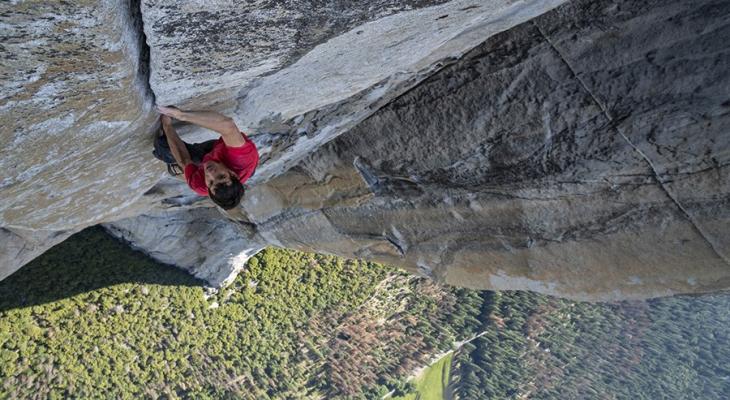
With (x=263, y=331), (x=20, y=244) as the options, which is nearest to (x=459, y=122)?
(x=20, y=244)

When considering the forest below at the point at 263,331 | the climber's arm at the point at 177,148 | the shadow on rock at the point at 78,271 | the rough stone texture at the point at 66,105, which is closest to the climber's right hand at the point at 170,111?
the rough stone texture at the point at 66,105

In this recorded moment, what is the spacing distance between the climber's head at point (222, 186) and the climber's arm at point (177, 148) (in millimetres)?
482

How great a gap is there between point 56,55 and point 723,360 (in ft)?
156

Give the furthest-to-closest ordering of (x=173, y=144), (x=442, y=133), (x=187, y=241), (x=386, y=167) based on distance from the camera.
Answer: (x=187, y=241)
(x=386, y=167)
(x=442, y=133)
(x=173, y=144)

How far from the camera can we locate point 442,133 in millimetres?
5434

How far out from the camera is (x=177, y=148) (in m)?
4.40

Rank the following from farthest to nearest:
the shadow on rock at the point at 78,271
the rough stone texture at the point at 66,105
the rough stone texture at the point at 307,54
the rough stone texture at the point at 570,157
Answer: the shadow on rock at the point at 78,271 → the rough stone texture at the point at 570,157 → the rough stone texture at the point at 307,54 → the rough stone texture at the point at 66,105

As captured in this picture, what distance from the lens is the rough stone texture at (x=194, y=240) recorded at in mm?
9820

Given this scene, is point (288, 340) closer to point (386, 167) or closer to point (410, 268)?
point (410, 268)

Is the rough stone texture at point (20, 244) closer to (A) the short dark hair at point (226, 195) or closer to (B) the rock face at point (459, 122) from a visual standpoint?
(B) the rock face at point (459, 122)

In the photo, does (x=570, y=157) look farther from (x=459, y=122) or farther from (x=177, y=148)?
(x=177, y=148)

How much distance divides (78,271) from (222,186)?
692 centimetres

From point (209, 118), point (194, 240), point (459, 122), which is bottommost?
point (194, 240)

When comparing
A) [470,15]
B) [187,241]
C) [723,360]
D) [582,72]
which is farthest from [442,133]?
[723,360]
